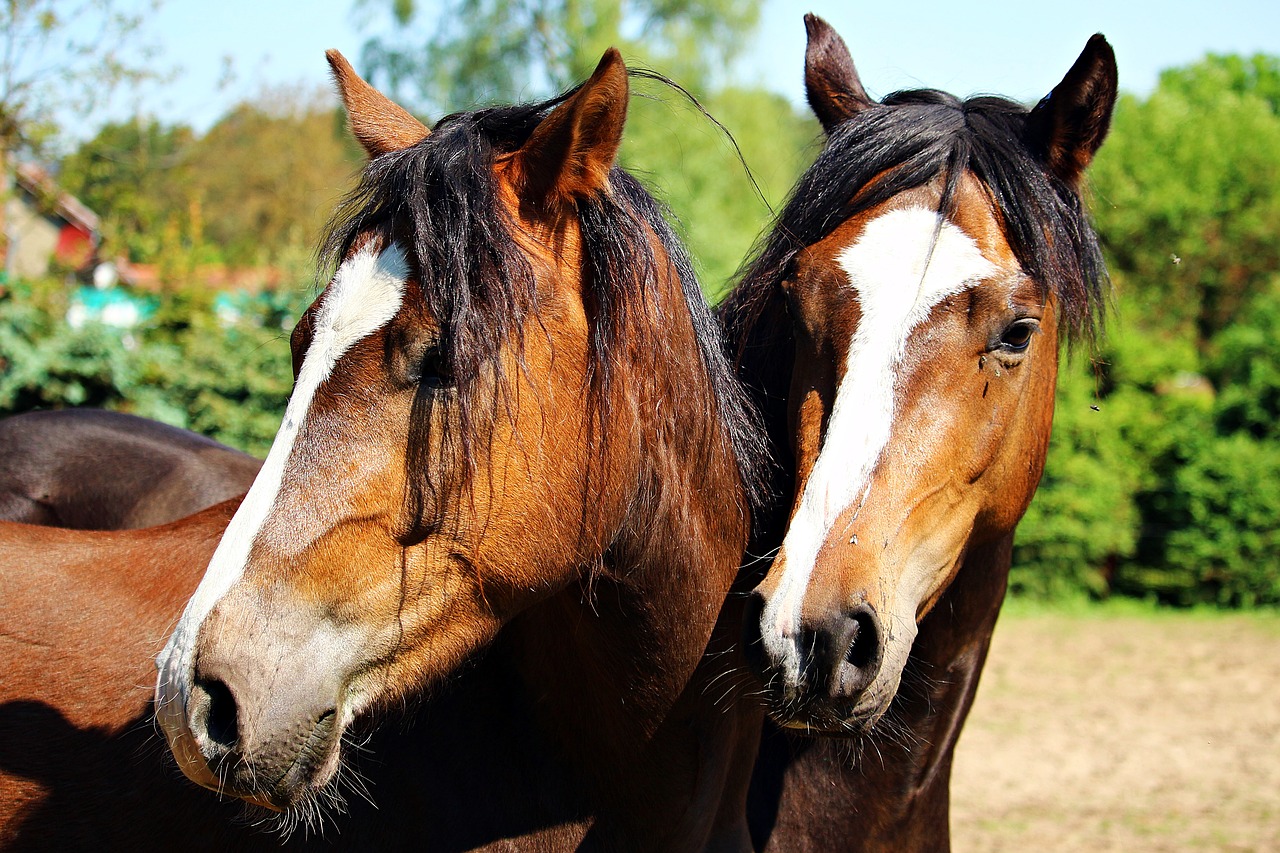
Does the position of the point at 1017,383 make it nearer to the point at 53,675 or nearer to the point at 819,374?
the point at 819,374

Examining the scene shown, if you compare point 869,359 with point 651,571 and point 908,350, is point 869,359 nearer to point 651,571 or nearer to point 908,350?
point 908,350

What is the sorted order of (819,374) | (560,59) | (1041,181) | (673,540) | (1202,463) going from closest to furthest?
1. (673,540)
2. (819,374)
3. (1041,181)
4. (1202,463)
5. (560,59)

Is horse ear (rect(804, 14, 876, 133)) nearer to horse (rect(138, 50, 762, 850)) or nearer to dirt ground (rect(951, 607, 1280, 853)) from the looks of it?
horse (rect(138, 50, 762, 850))

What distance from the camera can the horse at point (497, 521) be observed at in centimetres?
165

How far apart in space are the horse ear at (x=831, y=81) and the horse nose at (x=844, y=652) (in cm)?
147

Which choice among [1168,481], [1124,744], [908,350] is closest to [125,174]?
[1124,744]

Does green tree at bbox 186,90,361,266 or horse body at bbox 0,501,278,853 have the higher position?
green tree at bbox 186,90,361,266

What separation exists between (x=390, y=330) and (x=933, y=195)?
1.29 metres

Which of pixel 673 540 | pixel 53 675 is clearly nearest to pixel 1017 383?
pixel 673 540

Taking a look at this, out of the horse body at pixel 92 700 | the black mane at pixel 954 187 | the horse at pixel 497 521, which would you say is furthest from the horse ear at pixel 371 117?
the horse body at pixel 92 700

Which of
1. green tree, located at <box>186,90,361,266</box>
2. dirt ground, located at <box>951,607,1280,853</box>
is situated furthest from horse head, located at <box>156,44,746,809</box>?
green tree, located at <box>186,90,361,266</box>

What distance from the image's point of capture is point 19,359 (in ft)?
25.6

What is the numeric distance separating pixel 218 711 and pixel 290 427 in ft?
1.55

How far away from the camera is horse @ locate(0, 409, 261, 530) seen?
361 centimetres
